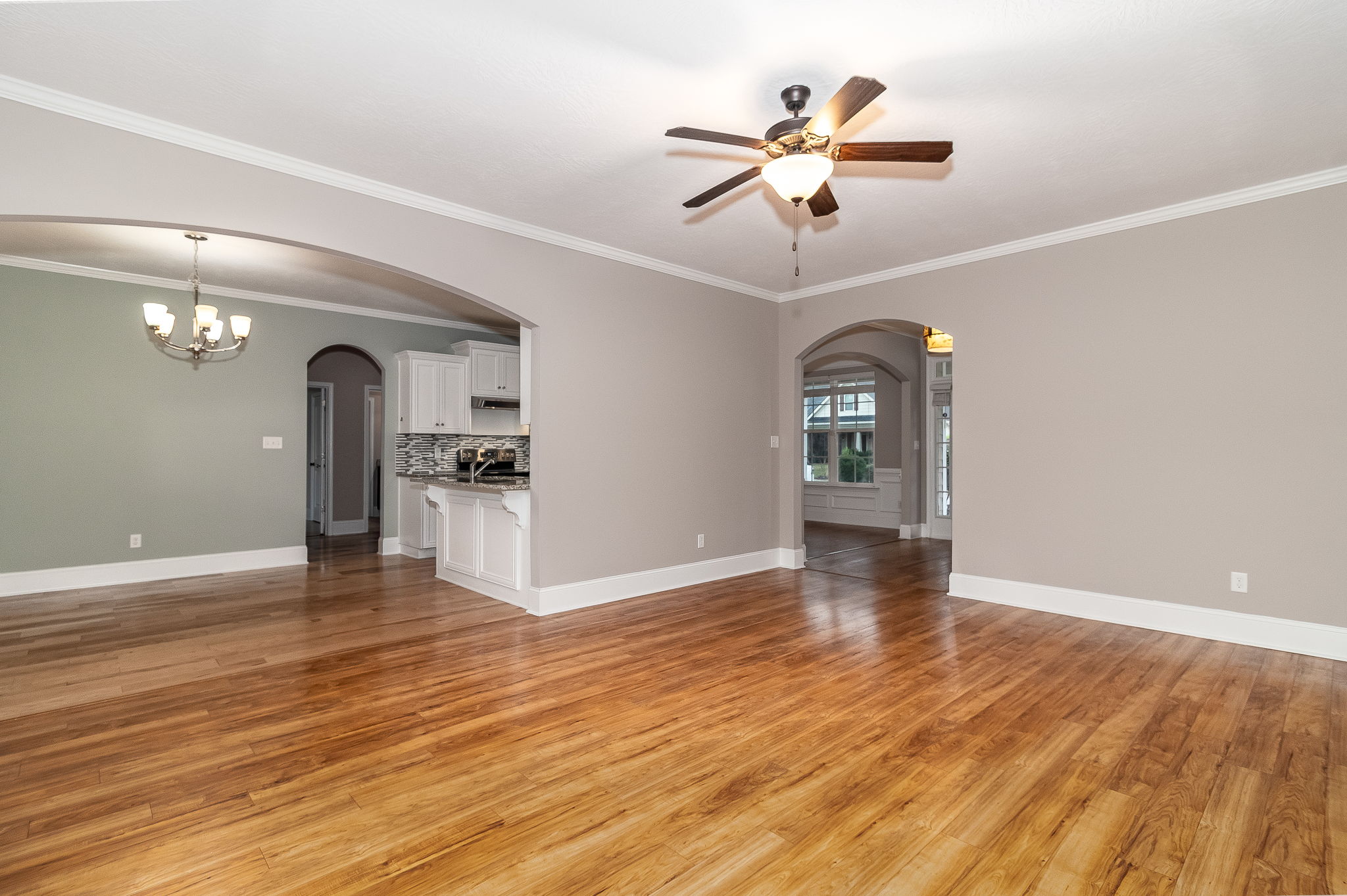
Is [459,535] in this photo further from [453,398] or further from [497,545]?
[453,398]

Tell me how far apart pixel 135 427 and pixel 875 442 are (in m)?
8.94

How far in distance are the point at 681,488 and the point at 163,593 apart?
446cm

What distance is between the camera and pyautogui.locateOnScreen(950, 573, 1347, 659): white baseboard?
3.82 meters

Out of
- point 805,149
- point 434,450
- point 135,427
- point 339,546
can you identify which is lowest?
point 339,546

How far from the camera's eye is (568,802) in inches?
88.5

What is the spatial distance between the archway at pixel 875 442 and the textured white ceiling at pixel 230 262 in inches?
188

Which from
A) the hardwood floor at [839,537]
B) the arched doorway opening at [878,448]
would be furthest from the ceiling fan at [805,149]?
the hardwood floor at [839,537]

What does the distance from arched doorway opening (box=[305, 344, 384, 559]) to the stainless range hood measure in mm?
1971

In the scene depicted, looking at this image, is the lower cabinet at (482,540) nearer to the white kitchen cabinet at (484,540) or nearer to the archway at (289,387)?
the white kitchen cabinet at (484,540)

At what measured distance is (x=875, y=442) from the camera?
988 cm

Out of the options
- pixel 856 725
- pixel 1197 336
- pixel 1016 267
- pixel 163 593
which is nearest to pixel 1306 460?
pixel 1197 336

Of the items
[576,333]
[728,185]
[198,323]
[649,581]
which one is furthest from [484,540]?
[728,185]

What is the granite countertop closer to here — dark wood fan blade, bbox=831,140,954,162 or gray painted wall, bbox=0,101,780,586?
gray painted wall, bbox=0,101,780,586

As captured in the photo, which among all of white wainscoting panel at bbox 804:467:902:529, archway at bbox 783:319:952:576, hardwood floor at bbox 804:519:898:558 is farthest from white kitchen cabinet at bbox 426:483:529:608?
white wainscoting panel at bbox 804:467:902:529
